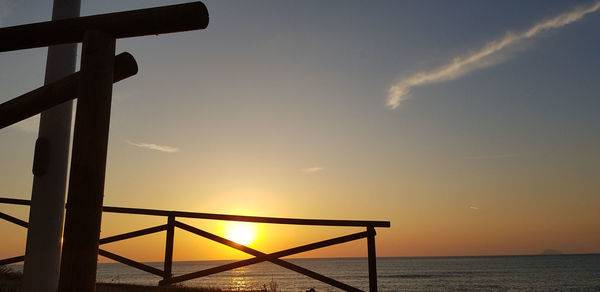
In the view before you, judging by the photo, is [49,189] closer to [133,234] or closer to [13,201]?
[133,234]

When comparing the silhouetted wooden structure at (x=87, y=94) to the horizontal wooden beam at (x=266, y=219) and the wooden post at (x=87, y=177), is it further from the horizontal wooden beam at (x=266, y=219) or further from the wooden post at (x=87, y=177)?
the horizontal wooden beam at (x=266, y=219)

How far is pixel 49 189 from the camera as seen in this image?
218 inches

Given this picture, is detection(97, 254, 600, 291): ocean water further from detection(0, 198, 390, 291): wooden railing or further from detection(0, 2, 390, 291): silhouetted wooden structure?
detection(0, 2, 390, 291): silhouetted wooden structure

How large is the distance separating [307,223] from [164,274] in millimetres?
2474

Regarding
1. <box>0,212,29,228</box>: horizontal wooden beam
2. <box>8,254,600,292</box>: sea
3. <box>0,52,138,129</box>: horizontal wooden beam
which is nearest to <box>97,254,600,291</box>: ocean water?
<box>8,254,600,292</box>: sea

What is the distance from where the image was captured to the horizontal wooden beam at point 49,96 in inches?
147

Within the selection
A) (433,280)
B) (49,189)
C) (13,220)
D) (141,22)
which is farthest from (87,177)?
(433,280)

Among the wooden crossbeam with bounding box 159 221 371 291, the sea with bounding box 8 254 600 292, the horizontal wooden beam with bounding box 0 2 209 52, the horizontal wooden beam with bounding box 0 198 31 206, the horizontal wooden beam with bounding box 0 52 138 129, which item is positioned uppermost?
the horizontal wooden beam with bounding box 0 2 209 52

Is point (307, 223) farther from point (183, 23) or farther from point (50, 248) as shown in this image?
point (183, 23)

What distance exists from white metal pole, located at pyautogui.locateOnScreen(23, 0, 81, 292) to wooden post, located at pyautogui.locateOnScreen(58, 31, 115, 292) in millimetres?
2628

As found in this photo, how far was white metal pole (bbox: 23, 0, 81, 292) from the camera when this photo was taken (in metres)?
5.36

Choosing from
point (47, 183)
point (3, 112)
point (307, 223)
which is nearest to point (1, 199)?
point (47, 183)

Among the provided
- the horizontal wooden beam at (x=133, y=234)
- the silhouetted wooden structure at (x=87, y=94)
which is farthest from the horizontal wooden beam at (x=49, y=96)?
the horizontal wooden beam at (x=133, y=234)

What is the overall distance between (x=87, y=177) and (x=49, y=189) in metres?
2.84
